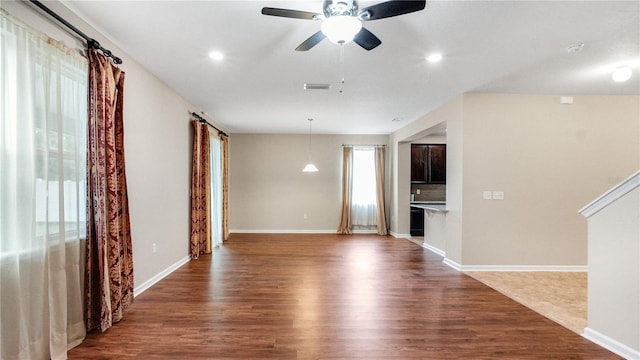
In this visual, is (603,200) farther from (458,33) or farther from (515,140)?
(515,140)

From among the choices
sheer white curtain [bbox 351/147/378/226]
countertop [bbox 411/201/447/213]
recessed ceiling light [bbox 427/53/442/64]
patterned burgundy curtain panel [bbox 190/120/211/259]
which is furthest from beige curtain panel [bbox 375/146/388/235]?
recessed ceiling light [bbox 427/53/442/64]

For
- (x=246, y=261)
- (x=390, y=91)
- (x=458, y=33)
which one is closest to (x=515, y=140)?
(x=390, y=91)

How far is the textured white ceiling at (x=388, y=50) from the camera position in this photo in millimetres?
2285

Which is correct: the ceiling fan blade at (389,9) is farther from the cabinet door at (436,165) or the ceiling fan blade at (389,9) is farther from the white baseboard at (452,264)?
Answer: the cabinet door at (436,165)

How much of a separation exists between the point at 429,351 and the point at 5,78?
3404mm

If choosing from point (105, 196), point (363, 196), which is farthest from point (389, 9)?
point (363, 196)

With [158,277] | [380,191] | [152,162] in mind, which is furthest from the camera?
[380,191]

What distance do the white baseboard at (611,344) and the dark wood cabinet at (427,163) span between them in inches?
200

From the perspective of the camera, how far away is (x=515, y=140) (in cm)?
425

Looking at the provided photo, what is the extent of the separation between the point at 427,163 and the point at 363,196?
186 cm

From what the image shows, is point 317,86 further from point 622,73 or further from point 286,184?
point 286,184

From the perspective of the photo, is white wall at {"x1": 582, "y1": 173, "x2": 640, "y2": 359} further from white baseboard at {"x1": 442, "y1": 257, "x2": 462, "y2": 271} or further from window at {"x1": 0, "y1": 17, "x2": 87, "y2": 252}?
window at {"x1": 0, "y1": 17, "x2": 87, "y2": 252}

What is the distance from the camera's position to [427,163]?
736 centimetres

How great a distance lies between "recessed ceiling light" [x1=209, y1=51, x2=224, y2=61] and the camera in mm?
2972
